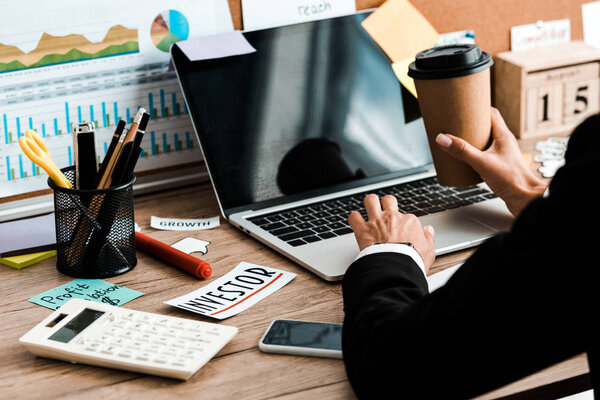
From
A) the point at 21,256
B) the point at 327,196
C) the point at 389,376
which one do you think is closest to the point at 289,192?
the point at 327,196

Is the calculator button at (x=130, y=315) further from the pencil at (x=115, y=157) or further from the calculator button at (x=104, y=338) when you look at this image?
the pencil at (x=115, y=157)

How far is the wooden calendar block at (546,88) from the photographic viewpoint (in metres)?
1.38

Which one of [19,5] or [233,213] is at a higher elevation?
[19,5]

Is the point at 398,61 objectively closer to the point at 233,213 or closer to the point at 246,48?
the point at 246,48

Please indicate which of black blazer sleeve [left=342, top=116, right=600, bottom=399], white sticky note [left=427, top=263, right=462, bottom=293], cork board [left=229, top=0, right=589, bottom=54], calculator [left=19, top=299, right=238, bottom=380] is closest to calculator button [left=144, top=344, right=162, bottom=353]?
calculator [left=19, top=299, right=238, bottom=380]

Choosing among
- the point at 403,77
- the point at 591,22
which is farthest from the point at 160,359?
the point at 591,22

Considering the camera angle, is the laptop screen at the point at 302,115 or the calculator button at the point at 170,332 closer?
the calculator button at the point at 170,332

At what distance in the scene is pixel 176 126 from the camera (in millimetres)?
1234

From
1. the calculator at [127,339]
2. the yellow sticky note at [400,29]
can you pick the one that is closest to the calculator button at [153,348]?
the calculator at [127,339]

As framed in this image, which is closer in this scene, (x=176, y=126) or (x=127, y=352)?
(x=127, y=352)

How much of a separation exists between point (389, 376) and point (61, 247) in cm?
51

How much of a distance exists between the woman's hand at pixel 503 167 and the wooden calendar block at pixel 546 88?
0.37m

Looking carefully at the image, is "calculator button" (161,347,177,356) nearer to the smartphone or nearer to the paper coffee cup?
the smartphone

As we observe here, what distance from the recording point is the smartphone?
737 mm
